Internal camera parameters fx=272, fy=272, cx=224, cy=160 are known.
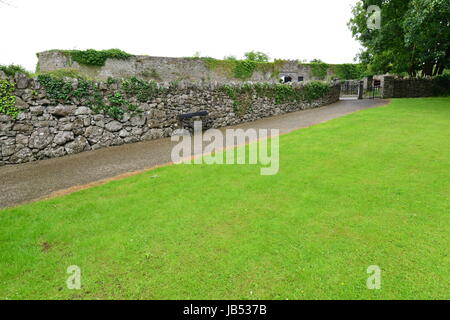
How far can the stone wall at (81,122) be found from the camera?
30.1ft

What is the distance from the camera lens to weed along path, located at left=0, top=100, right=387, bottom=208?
687 centimetres

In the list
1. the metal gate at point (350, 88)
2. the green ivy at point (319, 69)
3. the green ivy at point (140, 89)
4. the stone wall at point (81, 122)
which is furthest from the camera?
the green ivy at point (319, 69)

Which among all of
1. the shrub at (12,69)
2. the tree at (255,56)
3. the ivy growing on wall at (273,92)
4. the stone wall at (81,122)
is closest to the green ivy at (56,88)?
the stone wall at (81,122)

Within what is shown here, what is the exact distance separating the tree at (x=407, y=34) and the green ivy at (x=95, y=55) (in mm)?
23747

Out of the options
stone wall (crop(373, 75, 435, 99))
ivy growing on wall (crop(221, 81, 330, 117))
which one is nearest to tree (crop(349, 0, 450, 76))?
stone wall (crop(373, 75, 435, 99))

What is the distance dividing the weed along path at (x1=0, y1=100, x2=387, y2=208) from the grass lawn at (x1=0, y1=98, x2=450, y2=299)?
916mm

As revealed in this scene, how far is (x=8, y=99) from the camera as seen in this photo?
8867 millimetres

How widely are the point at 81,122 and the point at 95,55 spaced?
1911 cm

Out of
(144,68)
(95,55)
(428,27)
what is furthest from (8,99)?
(428,27)

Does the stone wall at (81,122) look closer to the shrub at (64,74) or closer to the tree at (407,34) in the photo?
the shrub at (64,74)

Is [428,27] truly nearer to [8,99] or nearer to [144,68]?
[8,99]
